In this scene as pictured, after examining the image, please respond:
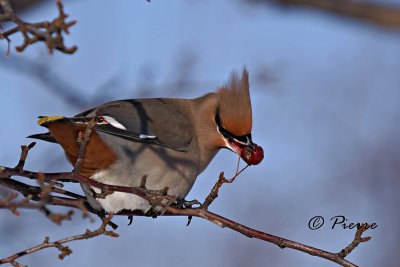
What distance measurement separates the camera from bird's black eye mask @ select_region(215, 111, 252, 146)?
4008 mm

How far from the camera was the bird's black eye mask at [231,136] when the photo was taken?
4.01 metres

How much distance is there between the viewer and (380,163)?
779 cm

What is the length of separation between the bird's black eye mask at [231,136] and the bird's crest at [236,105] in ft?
0.06

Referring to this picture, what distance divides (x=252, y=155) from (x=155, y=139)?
530mm

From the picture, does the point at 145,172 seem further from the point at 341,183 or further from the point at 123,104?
the point at 341,183

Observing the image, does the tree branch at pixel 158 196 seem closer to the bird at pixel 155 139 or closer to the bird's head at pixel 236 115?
the bird at pixel 155 139

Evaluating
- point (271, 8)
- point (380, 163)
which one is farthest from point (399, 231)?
point (271, 8)

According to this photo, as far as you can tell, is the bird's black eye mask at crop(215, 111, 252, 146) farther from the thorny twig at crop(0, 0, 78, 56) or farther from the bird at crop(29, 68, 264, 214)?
the thorny twig at crop(0, 0, 78, 56)

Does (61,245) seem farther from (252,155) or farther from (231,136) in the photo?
(231,136)

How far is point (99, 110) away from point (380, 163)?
15.0ft

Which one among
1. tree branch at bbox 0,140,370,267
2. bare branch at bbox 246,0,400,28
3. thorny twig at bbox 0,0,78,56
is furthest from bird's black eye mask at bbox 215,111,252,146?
thorny twig at bbox 0,0,78,56

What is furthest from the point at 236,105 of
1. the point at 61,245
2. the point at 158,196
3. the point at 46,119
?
the point at 61,245

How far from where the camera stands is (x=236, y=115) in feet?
13.6

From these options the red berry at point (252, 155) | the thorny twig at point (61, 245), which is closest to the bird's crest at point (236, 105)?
the red berry at point (252, 155)
